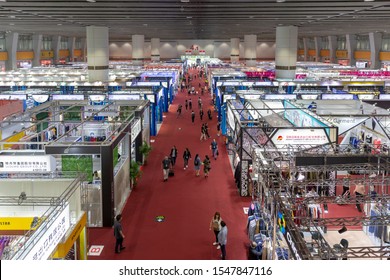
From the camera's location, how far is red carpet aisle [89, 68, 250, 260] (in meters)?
12.7

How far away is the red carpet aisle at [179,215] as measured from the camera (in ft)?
41.7

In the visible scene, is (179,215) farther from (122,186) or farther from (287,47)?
(287,47)

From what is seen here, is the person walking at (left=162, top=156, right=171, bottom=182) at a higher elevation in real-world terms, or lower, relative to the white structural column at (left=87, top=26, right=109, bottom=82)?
lower

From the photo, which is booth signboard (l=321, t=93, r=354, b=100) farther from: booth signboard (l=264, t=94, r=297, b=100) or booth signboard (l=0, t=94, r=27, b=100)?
booth signboard (l=0, t=94, r=27, b=100)

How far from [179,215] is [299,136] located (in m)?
5.05

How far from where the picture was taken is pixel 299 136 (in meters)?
16.0

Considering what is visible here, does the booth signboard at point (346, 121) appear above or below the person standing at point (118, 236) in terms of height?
above

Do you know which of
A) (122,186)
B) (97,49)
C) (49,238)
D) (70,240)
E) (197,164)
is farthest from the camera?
(97,49)

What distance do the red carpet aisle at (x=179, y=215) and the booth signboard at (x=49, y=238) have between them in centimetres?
350

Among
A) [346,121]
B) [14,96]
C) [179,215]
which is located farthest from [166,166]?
[14,96]

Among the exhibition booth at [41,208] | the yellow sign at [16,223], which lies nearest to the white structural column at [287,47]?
the exhibition booth at [41,208]

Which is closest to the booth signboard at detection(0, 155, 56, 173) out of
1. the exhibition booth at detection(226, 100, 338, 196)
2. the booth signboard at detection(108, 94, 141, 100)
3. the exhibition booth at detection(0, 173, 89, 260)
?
the exhibition booth at detection(0, 173, 89, 260)

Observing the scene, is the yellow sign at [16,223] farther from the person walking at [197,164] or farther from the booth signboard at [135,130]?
the person walking at [197,164]

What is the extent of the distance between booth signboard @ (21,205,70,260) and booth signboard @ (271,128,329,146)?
29.0 ft
